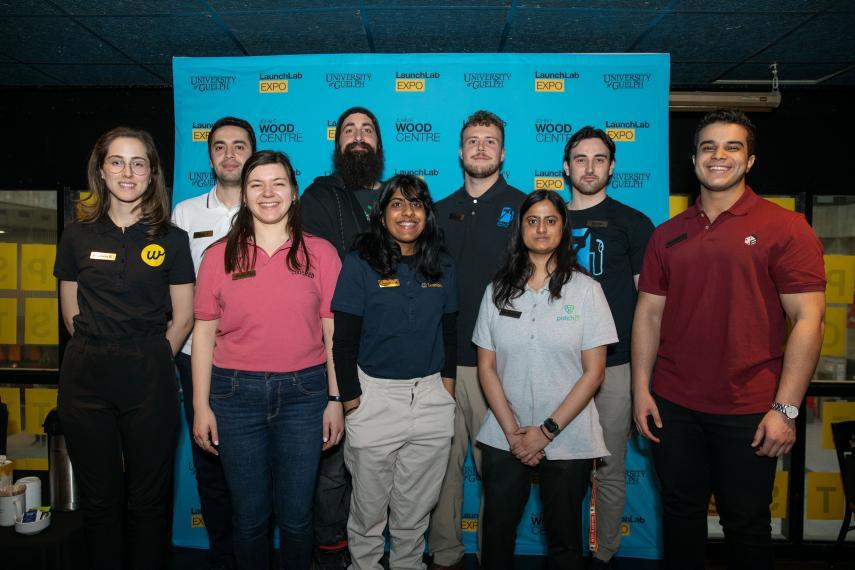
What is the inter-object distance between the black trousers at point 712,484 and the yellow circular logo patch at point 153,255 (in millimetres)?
2016

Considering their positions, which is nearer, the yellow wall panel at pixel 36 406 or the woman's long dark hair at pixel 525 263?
the woman's long dark hair at pixel 525 263

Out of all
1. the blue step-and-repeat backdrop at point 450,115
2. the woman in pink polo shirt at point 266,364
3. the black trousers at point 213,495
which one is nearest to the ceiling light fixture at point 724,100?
the blue step-and-repeat backdrop at point 450,115

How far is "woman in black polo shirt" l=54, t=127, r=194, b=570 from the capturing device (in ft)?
6.43

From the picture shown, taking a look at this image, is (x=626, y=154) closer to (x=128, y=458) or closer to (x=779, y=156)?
(x=779, y=156)

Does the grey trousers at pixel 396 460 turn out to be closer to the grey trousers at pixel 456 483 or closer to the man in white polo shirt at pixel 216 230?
the grey trousers at pixel 456 483

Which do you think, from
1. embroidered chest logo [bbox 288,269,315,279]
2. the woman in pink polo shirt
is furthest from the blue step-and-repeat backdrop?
embroidered chest logo [bbox 288,269,315,279]

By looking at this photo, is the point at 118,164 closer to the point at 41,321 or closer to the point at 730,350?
the point at 730,350

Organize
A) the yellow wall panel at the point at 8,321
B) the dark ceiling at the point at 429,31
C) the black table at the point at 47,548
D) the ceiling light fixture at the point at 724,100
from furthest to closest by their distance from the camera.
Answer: the yellow wall panel at the point at 8,321
the ceiling light fixture at the point at 724,100
the dark ceiling at the point at 429,31
the black table at the point at 47,548

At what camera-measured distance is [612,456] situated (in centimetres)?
268

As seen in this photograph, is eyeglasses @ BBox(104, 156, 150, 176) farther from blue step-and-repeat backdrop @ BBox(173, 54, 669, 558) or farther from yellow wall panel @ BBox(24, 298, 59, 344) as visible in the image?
yellow wall panel @ BBox(24, 298, 59, 344)

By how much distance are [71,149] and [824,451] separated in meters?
6.39

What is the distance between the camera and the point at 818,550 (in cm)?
382

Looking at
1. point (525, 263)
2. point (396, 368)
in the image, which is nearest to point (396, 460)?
point (396, 368)

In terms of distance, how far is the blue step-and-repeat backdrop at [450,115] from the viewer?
3096 mm
